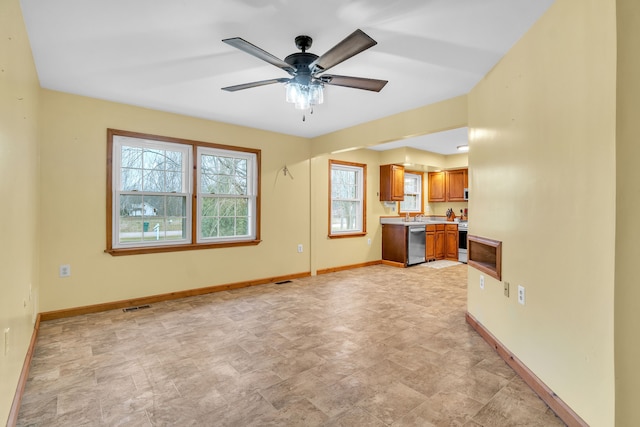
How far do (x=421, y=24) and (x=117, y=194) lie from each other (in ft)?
12.1

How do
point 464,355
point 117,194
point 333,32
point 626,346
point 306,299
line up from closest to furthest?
point 626,346, point 333,32, point 464,355, point 117,194, point 306,299

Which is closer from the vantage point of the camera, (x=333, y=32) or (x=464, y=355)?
(x=333, y=32)

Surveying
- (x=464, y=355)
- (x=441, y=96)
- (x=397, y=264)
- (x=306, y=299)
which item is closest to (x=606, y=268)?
(x=464, y=355)

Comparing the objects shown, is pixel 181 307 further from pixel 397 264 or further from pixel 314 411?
pixel 397 264

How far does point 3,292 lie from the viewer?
1.59 m

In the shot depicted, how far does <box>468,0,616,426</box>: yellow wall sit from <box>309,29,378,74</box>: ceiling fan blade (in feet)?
3.60

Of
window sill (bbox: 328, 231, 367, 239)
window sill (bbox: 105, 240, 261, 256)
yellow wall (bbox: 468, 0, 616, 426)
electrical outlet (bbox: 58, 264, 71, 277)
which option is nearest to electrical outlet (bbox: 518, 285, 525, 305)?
yellow wall (bbox: 468, 0, 616, 426)

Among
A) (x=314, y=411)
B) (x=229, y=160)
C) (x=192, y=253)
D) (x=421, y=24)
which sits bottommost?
(x=314, y=411)

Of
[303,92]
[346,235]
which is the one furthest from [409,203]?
[303,92]

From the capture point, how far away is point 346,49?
1.96m

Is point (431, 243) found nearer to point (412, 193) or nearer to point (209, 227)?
point (412, 193)

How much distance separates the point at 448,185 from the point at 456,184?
8.2 inches

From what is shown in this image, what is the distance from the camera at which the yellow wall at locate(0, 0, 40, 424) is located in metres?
1.58

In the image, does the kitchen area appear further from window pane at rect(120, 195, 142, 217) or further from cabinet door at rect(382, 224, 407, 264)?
window pane at rect(120, 195, 142, 217)
